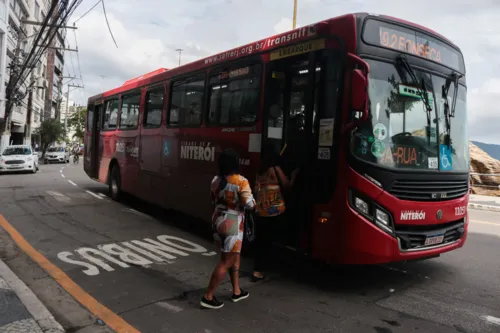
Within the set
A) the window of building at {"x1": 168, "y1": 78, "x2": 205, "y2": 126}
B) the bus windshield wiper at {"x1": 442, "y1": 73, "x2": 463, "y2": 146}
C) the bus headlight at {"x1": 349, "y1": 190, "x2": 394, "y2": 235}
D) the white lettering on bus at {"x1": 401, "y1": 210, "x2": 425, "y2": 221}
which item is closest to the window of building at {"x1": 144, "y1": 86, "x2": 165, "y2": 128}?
the window of building at {"x1": 168, "y1": 78, "x2": 205, "y2": 126}

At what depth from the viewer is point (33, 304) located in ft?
12.8

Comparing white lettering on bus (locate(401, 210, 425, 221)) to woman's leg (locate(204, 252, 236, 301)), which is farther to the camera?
white lettering on bus (locate(401, 210, 425, 221))

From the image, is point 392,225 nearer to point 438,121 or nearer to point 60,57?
point 438,121

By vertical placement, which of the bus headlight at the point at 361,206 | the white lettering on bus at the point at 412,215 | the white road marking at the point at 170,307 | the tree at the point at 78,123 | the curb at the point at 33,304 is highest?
the tree at the point at 78,123

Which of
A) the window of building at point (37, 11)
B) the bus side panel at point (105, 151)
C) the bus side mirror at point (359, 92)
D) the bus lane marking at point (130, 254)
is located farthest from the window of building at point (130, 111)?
the window of building at point (37, 11)

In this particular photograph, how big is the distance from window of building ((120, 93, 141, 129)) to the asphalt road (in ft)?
9.86

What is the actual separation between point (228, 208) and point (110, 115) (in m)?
8.83

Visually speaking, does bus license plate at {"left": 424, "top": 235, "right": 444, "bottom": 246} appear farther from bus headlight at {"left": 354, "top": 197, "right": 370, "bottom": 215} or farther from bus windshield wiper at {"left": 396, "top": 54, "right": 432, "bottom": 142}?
bus windshield wiper at {"left": 396, "top": 54, "right": 432, "bottom": 142}

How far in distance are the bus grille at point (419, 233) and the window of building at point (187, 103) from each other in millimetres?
3895

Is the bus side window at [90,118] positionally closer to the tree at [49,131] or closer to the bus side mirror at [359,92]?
the bus side mirror at [359,92]

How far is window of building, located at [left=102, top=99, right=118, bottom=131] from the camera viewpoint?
11359 millimetres

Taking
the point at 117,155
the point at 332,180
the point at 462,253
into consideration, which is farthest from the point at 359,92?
the point at 117,155

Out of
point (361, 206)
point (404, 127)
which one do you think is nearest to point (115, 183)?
point (361, 206)

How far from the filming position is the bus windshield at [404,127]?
446cm
